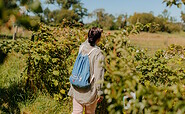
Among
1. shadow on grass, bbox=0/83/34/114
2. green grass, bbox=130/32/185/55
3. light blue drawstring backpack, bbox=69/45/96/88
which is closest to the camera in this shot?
light blue drawstring backpack, bbox=69/45/96/88

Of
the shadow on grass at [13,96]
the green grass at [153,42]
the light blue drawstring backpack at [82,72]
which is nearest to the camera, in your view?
the light blue drawstring backpack at [82,72]

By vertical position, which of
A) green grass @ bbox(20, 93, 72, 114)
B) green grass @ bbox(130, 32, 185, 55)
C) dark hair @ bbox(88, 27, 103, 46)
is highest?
dark hair @ bbox(88, 27, 103, 46)

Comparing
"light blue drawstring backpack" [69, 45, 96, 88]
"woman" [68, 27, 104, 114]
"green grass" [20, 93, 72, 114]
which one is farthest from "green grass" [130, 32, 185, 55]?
"light blue drawstring backpack" [69, 45, 96, 88]

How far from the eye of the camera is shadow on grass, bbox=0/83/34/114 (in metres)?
4.02

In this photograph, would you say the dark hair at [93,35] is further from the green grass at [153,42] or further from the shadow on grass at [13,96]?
the green grass at [153,42]

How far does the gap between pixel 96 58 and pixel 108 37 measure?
1250 millimetres

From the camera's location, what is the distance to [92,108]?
3172 millimetres

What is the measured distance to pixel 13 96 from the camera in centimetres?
431

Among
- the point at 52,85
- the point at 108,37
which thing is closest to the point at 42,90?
the point at 52,85

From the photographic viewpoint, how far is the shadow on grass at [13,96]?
402 centimetres

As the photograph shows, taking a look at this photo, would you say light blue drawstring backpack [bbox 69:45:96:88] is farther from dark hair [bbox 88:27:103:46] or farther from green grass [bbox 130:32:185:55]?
green grass [bbox 130:32:185:55]

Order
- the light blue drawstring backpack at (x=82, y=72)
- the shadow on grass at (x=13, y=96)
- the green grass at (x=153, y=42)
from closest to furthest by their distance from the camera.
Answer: the light blue drawstring backpack at (x=82, y=72)
the shadow on grass at (x=13, y=96)
the green grass at (x=153, y=42)

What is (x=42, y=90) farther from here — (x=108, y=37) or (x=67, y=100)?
(x=108, y=37)

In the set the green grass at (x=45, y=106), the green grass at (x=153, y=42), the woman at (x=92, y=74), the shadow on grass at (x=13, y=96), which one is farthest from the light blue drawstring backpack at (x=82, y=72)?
the green grass at (x=153, y=42)
